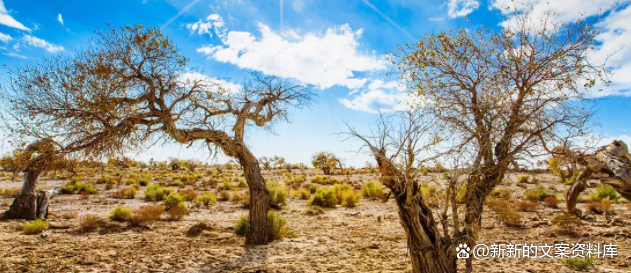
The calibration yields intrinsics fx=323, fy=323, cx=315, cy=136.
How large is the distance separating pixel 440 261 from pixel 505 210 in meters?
8.97

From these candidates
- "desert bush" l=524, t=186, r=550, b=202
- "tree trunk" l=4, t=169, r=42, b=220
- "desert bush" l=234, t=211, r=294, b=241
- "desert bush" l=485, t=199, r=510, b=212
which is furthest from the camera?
"desert bush" l=524, t=186, r=550, b=202

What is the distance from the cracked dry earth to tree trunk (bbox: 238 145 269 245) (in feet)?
1.26

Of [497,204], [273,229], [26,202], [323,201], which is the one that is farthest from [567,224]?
[26,202]

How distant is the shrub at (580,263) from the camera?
7125 mm

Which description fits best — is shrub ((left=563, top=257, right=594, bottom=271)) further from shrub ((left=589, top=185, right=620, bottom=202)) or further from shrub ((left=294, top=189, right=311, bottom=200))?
shrub ((left=294, top=189, right=311, bottom=200))

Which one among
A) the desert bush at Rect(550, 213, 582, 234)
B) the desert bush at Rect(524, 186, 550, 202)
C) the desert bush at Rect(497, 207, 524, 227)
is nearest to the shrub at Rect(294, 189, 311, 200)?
the desert bush at Rect(497, 207, 524, 227)

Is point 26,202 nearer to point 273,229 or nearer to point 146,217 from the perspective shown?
point 146,217

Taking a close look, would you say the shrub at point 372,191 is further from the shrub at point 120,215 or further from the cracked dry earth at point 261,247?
the shrub at point 120,215

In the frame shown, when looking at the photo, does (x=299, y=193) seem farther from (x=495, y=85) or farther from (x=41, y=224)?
(x=495, y=85)

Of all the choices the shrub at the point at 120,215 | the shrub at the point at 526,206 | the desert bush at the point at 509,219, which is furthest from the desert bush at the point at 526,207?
the shrub at the point at 120,215

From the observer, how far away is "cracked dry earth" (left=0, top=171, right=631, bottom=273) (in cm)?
729

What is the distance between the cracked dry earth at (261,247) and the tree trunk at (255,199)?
38 centimetres

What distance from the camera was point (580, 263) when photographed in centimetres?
718

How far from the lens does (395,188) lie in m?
5.18
